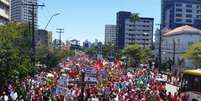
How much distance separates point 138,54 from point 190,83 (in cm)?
9418

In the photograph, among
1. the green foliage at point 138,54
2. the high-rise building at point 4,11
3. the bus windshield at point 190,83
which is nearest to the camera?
the bus windshield at point 190,83

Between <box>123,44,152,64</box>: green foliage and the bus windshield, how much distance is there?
87.0 m

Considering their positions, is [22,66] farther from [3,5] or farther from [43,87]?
[3,5]

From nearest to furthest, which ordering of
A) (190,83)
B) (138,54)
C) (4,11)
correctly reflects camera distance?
(190,83)
(4,11)
(138,54)

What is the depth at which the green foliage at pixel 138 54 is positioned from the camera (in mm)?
119312

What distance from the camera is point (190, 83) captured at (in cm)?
2841

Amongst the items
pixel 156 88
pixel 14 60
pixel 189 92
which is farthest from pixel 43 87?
pixel 189 92

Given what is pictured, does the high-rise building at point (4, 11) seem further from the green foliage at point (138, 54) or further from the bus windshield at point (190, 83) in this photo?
the bus windshield at point (190, 83)

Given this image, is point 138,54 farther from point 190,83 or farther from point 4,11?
point 190,83

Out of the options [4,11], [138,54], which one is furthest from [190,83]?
[138,54]

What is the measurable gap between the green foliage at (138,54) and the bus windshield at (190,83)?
87.0m

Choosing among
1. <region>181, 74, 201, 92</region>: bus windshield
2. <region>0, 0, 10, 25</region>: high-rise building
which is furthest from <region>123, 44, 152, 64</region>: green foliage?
<region>181, 74, 201, 92</region>: bus windshield

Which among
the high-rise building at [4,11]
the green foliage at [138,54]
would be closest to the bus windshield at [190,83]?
the high-rise building at [4,11]

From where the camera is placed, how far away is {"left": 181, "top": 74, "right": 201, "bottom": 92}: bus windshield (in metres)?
27.1
